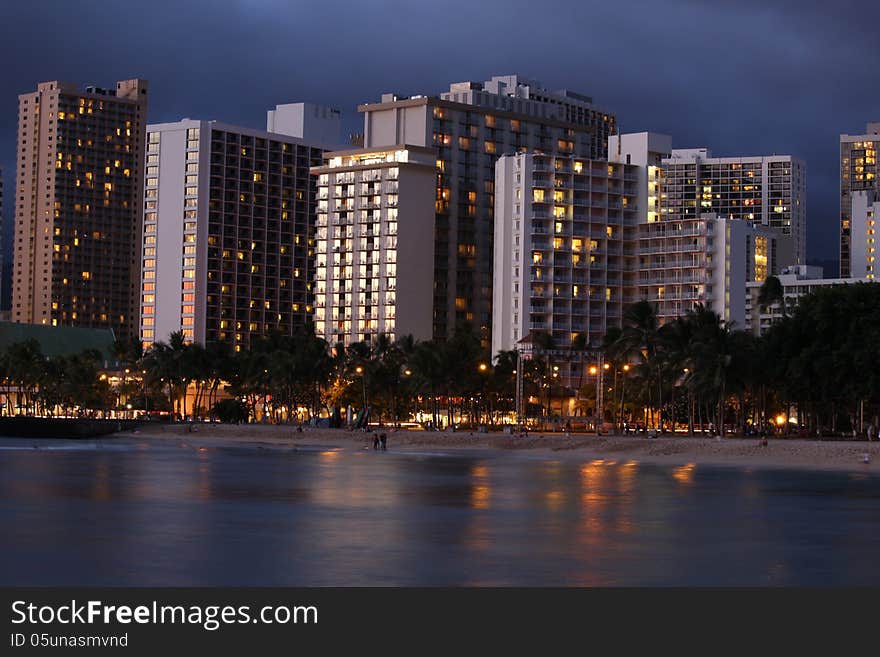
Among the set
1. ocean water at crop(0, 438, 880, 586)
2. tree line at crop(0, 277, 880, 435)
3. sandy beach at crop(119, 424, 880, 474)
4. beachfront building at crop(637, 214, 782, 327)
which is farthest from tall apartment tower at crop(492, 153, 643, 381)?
ocean water at crop(0, 438, 880, 586)

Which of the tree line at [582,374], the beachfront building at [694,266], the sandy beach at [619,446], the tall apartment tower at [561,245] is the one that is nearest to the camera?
the sandy beach at [619,446]

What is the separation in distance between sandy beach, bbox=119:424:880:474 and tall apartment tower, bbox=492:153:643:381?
172ft

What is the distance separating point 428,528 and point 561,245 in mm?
148986

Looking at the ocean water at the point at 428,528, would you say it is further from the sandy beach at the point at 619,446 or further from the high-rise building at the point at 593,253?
the high-rise building at the point at 593,253

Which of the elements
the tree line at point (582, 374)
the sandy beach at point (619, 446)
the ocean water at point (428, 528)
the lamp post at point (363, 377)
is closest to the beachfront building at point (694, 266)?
the tree line at point (582, 374)

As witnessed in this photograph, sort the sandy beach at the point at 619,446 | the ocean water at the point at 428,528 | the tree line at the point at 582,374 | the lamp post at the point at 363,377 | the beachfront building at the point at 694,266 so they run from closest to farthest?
the ocean water at the point at 428,528 < the sandy beach at the point at 619,446 < the tree line at the point at 582,374 < the lamp post at the point at 363,377 < the beachfront building at the point at 694,266

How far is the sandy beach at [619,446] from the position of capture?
9294cm

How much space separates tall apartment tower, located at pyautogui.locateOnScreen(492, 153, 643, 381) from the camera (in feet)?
607

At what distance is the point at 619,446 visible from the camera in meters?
105

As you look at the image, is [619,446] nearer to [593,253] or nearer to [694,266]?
[694,266]

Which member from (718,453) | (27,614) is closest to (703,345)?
(718,453)

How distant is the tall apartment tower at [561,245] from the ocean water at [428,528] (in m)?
114

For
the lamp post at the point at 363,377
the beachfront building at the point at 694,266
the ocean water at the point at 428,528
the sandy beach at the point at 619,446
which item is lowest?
the sandy beach at the point at 619,446

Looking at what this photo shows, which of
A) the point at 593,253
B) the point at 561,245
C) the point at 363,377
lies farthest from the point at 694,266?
the point at 363,377
